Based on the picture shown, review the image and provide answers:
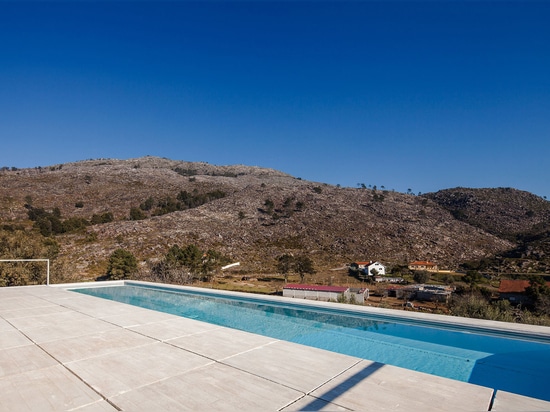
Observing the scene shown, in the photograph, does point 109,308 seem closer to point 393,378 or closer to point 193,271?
point 393,378

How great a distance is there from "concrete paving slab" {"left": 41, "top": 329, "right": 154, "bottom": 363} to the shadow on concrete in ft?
8.54

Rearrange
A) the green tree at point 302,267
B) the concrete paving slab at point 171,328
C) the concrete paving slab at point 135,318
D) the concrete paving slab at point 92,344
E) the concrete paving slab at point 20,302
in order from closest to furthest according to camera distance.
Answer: the concrete paving slab at point 92,344, the concrete paving slab at point 171,328, the concrete paving slab at point 135,318, the concrete paving slab at point 20,302, the green tree at point 302,267

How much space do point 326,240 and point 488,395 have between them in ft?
160

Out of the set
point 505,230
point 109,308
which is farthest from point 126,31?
point 505,230

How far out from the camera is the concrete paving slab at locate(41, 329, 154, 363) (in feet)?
13.1

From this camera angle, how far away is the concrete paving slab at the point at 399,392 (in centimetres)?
265

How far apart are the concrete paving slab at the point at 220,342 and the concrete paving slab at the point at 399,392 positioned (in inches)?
53.8

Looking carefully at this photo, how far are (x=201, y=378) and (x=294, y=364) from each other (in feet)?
3.21

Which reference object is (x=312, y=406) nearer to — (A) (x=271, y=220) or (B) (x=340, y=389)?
(B) (x=340, y=389)

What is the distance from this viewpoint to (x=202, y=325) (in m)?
5.52

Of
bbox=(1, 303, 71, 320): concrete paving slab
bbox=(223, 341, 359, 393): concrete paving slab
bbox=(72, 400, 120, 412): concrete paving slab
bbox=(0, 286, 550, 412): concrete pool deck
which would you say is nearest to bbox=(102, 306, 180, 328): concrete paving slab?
bbox=(0, 286, 550, 412): concrete pool deck

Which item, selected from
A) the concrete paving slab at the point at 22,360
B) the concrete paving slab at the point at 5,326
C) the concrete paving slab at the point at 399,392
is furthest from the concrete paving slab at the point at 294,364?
the concrete paving slab at the point at 5,326

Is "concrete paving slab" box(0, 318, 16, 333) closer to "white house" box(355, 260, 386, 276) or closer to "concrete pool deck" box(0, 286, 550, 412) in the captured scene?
"concrete pool deck" box(0, 286, 550, 412)

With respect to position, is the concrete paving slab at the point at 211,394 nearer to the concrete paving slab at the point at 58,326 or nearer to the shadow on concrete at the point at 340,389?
the shadow on concrete at the point at 340,389
